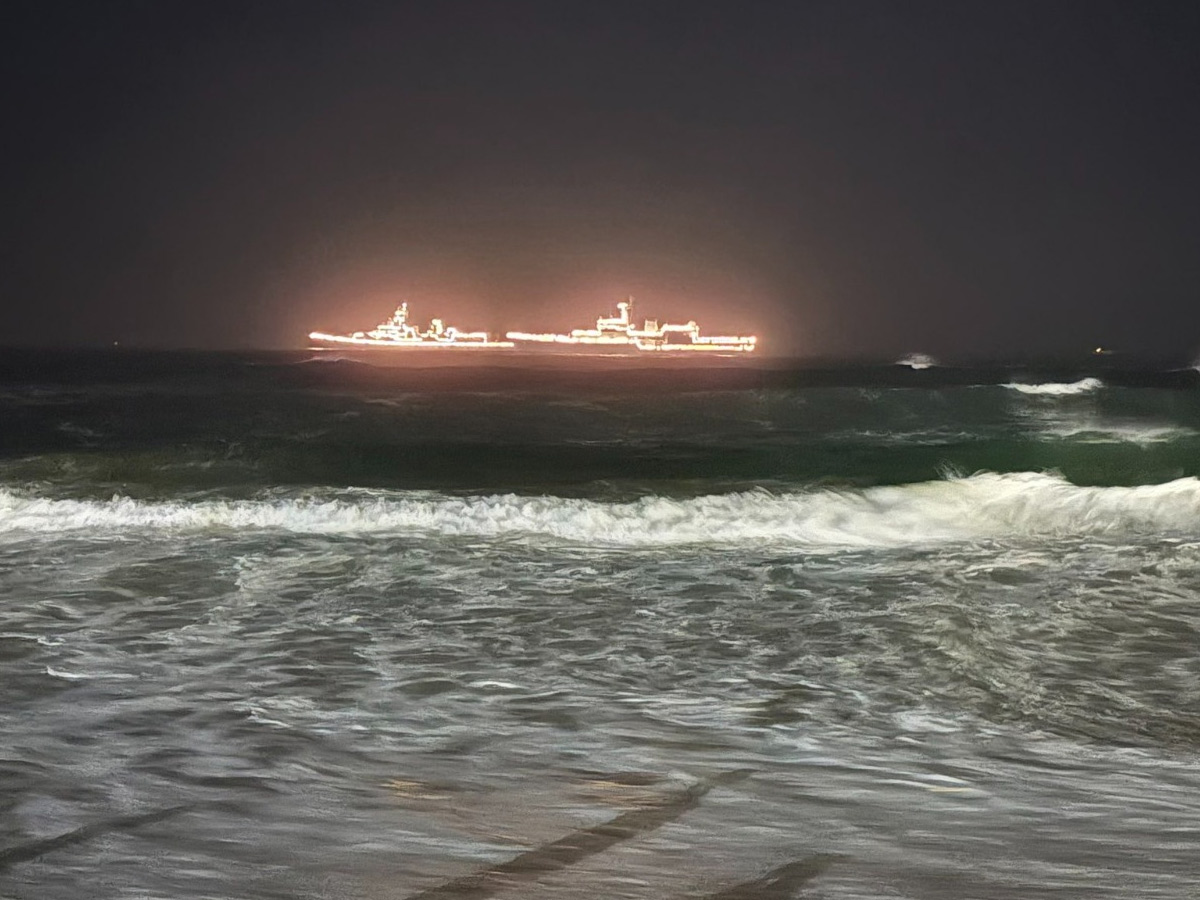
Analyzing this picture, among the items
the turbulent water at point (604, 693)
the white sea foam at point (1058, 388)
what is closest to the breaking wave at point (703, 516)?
the turbulent water at point (604, 693)

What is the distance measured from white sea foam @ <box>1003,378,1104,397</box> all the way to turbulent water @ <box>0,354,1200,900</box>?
43445 mm

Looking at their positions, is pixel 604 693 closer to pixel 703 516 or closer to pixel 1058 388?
pixel 703 516

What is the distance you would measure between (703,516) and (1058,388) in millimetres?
52946

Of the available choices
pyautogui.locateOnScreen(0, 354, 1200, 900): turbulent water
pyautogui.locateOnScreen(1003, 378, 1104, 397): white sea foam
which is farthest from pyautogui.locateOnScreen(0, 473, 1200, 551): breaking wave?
pyautogui.locateOnScreen(1003, 378, 1104, 397): white sea foam

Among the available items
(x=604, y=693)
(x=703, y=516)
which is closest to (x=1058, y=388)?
(x=703, y=516)

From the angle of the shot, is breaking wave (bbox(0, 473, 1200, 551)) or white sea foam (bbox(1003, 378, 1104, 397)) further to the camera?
white sea foam (bbox(1003, 378, 1104, 397))

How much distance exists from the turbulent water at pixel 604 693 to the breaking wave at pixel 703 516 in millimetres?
91

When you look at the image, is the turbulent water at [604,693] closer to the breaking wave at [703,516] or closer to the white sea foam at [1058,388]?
the breaking wave at [703,516]

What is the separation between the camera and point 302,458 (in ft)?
85.7

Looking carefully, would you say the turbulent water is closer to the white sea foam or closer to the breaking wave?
the breaking wave

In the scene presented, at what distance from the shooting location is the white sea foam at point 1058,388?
5973 centimetres

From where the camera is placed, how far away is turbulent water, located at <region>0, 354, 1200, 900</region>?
13.9 feet

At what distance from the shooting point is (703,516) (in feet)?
Answer: 53.4

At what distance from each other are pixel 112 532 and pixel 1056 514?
1161cm
